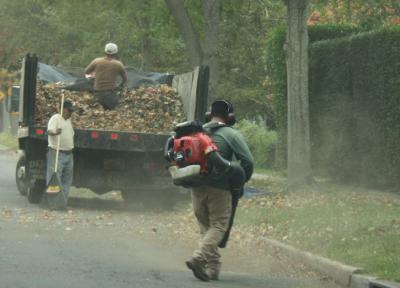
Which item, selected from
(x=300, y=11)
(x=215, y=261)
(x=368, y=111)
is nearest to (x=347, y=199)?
(x=368, y=111)

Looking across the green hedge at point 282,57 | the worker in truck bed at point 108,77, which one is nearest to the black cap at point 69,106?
the worker in truck bed at point 108,77

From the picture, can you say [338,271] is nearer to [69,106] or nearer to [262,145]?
[69,106]

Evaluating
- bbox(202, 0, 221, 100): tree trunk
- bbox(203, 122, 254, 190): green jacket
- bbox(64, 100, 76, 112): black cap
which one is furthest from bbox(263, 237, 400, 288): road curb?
bbox(202, 0, 221, 100): tree trunk

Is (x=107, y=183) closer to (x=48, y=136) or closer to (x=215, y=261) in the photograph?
(x=48, y=136)

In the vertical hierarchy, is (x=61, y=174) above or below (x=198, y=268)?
below

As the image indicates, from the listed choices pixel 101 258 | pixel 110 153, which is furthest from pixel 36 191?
pixel 101 258

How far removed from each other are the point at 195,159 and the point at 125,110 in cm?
804

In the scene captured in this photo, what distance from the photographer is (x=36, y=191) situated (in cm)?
1684

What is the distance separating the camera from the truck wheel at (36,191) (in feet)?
54.9

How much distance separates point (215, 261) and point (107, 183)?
7.27m

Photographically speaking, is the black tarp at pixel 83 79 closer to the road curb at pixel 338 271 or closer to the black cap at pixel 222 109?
the road curb at pixel 338 271

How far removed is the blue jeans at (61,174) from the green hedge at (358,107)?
5445mm

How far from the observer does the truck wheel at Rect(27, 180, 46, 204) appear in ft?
54.9

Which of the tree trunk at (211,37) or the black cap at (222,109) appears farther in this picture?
the tree trunk at (211,37)
